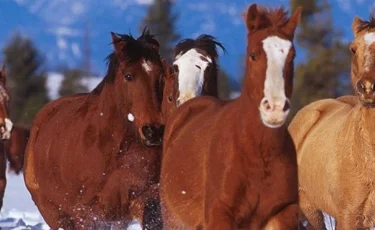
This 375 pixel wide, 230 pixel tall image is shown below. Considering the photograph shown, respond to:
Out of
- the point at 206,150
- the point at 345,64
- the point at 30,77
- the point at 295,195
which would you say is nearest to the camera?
the point at 295,195

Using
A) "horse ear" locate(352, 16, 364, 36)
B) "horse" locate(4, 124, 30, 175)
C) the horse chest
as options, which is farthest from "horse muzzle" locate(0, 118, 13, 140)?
"horse" locate(4, 124, 30, 175)

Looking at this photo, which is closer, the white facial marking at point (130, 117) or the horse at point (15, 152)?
the white facial marking at point (130, 117)

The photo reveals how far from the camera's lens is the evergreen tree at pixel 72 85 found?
134ft

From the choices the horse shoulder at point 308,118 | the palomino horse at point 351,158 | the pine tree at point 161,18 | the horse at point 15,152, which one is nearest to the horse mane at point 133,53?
the palomino horse at point 351,158

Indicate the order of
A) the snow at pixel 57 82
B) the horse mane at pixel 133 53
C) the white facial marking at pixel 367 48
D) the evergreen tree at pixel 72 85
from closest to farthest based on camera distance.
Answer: the white facial marking at pixel 367 48, the horse mane at pixel 133 53, the evergreen tree at pixel 72 85, the snow at pixel 57 82

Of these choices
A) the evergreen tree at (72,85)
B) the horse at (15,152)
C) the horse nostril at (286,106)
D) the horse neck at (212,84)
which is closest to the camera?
the horse nostril at (286,106)

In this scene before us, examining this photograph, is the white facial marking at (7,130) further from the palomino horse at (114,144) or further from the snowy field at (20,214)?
the snowy field at (20,214)

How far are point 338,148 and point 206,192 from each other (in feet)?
7.95

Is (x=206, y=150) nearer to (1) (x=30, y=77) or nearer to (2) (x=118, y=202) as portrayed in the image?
(2) (x=118, y=202)

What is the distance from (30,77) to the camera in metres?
38.3

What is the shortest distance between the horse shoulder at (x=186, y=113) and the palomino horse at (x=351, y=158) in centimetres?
129

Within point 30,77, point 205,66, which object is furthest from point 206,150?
point 30,77

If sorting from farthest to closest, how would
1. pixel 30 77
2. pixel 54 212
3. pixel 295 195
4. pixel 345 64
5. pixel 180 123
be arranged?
pixel 30 77 → pixel 345 64 → pixel 54 212 → pixel 180 123 → pixel 295 195

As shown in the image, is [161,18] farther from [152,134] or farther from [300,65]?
[152,134]
